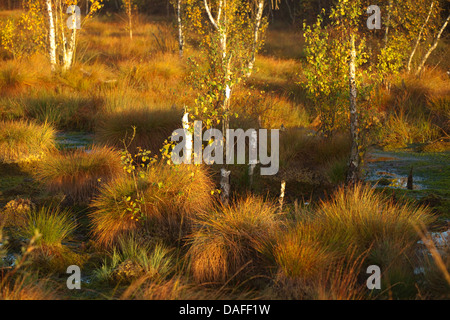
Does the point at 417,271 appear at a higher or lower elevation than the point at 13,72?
lower

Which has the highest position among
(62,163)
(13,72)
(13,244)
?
(13,72)

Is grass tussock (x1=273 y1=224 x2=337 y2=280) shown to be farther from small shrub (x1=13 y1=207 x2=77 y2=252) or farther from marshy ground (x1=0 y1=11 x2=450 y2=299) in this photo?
small shrub (x1=13 y1=207 x2=77 y2=252)

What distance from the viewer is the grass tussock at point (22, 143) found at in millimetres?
9750

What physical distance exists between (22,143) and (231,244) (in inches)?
229

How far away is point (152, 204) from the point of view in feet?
23.3

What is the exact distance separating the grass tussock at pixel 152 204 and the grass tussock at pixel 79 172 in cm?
77

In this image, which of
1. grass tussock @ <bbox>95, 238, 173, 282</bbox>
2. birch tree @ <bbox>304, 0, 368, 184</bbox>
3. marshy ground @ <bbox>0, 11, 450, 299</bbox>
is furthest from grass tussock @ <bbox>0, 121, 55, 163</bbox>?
birch tree @ <bbox>304, 0, 368, 184</bbox>

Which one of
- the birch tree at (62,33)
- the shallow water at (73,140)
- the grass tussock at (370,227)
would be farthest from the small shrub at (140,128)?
the birch tree at (62,33)

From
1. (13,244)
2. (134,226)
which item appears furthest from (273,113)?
(13,244)

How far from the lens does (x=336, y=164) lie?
933 centimetres

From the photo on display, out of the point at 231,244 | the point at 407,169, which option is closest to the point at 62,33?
the point at 407,169

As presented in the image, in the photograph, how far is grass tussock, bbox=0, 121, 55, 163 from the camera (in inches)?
384
